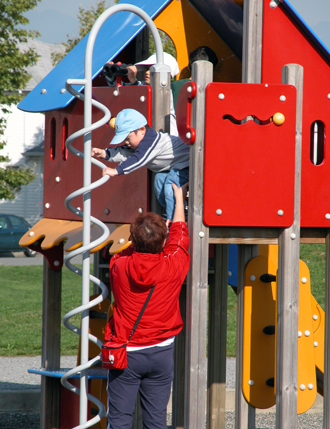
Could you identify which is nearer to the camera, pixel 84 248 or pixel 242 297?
pixel 84 248

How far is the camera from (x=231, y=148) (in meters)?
3.21

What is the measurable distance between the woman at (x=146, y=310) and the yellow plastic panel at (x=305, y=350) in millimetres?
1255

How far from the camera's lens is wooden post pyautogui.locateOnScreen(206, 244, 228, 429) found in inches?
194

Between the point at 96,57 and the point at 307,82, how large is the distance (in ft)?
5.14

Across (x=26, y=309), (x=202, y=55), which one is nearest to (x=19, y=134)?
(x=26, y=309)

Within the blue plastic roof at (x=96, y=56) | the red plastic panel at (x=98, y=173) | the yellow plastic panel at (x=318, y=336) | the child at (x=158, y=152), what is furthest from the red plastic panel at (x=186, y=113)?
the yellow plastic panel at (x=318, y=336)

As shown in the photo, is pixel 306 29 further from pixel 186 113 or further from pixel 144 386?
pixel 144 386

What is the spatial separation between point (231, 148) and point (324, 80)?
930 mm

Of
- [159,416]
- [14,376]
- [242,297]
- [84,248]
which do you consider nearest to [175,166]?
[84,248]

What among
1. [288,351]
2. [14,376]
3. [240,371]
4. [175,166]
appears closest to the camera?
[288,351]

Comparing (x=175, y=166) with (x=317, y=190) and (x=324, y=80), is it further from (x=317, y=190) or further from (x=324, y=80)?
(x=324, y=80)

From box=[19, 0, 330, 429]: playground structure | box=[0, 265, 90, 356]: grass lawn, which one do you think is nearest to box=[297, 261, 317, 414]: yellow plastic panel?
box=[19, 0, 330, 429]: playground structure

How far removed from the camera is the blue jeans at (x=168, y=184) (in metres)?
3.39

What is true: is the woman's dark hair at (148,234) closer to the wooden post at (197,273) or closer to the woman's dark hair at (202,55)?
the wooden post at (197,273)
